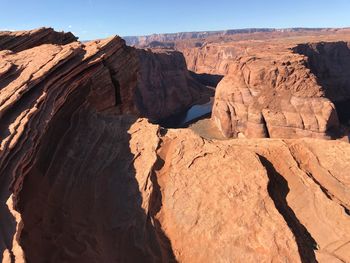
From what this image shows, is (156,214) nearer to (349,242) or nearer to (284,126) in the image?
(349,242)

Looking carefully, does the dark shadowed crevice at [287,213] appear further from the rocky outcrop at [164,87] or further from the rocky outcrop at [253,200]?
the rocky outcrop at [164,87]

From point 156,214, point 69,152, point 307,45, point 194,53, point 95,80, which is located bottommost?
point 194,53

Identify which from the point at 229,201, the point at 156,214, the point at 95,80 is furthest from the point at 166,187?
the point at 95,80

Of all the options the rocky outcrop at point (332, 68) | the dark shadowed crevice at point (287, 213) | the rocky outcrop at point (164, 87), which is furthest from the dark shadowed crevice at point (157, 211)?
the rocky outcrop at point (164, 87)

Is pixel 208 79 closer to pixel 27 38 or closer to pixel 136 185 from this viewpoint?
pixel 27 38

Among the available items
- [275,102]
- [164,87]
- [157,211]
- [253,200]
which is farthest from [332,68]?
[157,211]

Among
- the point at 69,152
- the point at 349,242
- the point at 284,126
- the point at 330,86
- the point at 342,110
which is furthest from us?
the point at 330,86
